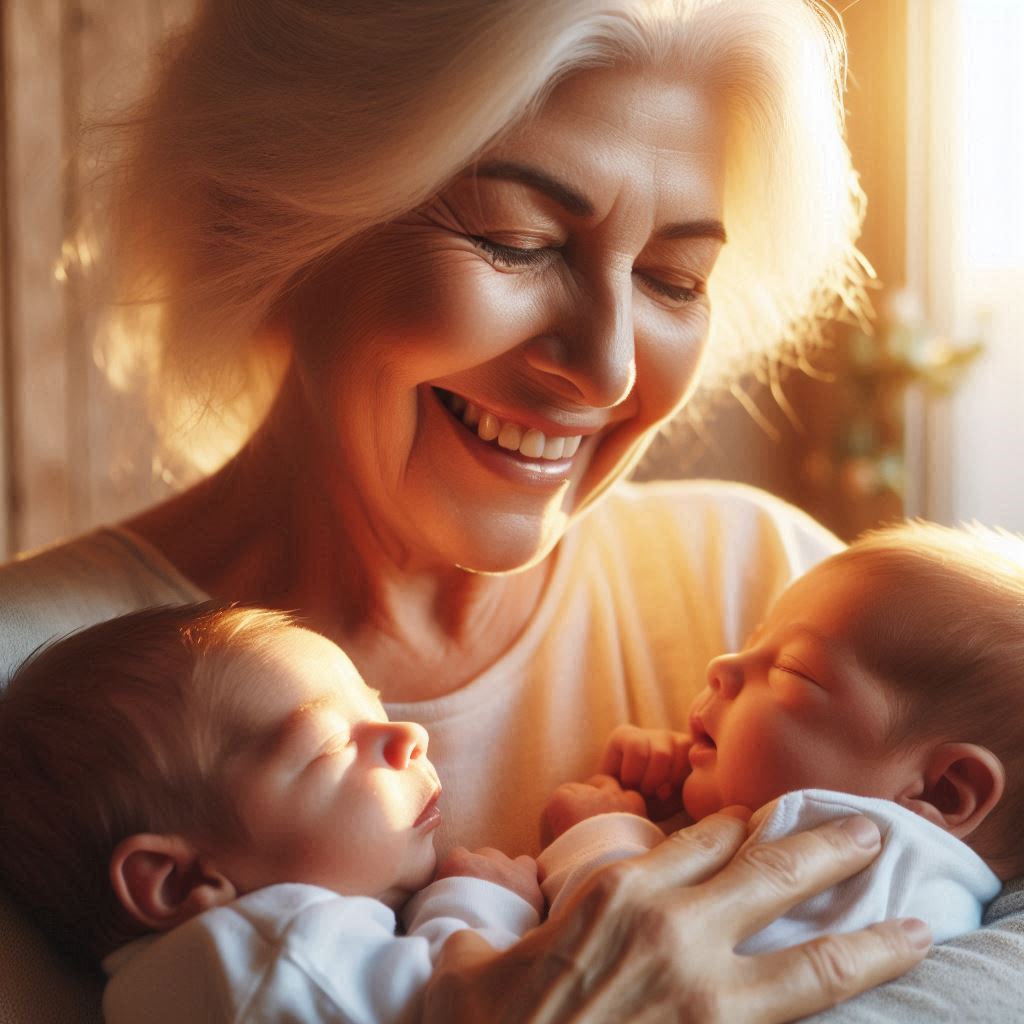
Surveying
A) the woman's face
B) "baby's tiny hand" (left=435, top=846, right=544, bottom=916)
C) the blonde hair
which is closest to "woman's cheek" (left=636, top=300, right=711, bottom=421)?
the woman's face

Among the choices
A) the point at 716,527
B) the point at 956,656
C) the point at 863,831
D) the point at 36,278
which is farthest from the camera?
the point at 36,278

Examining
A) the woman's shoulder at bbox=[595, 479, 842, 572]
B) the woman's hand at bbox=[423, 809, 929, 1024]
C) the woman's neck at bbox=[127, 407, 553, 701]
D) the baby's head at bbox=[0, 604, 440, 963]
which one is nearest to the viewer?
the woman's hand at bbox=[423, 809, 929, 1024]

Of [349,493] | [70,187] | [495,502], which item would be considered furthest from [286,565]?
[70,187]

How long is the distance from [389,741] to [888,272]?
2.95m

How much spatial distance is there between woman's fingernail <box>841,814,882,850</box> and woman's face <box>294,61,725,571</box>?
0.52 m

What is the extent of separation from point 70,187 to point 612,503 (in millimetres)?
2098

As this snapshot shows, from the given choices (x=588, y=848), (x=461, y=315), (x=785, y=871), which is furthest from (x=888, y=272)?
(x=785, y=871)

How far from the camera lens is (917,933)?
117cm

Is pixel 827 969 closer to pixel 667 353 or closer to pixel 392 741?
pixel 392 741

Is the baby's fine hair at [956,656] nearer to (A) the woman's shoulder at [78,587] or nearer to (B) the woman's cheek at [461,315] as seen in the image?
(B) the woman's cheek at [461,315]

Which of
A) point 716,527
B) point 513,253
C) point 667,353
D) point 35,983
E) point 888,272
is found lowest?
point 35,983

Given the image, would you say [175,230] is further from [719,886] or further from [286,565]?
[719,886]

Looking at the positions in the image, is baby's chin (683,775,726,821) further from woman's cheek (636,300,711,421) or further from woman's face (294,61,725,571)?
woman's cheek (636,300,711,421)

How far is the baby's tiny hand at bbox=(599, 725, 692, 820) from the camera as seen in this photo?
1529 mm
